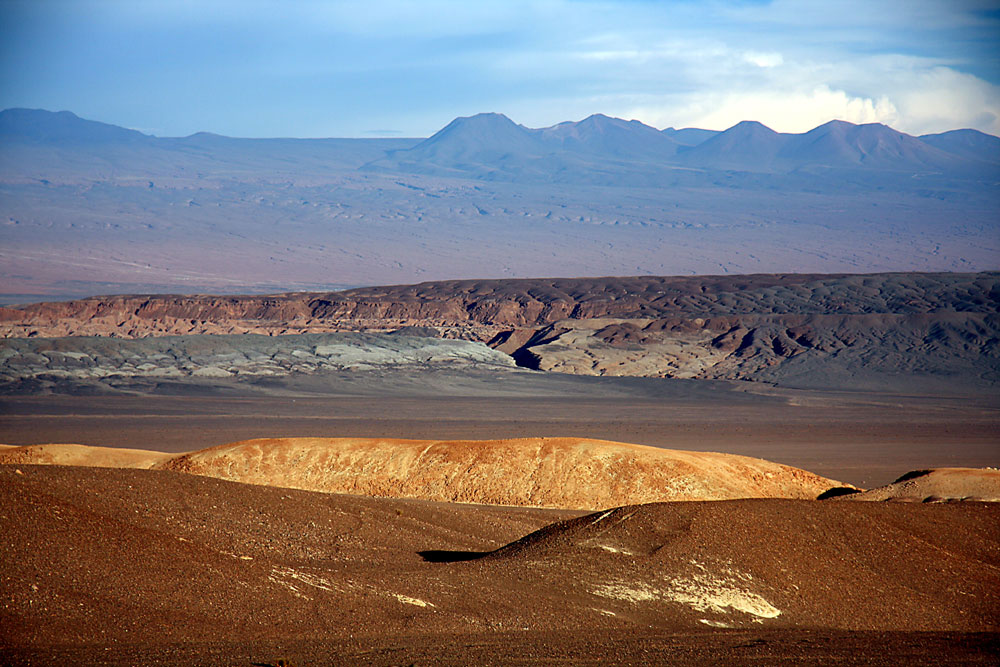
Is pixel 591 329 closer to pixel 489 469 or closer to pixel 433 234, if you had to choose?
pixel 489 469

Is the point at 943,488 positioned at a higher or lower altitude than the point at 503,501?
higher

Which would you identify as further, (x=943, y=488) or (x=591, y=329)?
(x=591, y=329)

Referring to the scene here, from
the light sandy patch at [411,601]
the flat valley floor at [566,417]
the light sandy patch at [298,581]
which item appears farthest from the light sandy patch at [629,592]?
the flat valley floor at [566,417]

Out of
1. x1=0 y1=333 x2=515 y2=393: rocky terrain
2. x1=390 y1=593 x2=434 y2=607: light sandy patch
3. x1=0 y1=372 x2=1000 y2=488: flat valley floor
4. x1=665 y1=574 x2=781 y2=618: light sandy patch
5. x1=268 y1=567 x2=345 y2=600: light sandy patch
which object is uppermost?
x1=268 y1=567 x2=345 y2=600: light sandy patch

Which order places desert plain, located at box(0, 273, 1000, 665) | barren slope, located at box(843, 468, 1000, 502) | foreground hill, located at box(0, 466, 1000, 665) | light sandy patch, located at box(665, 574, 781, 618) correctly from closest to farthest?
foreground hill, located at box(0, 466, 1000, 665), desert plain, located at box(0, 273, 1000, 665), light sandy patch, located at box(665, 574, 781, 618), barren slope, located at box(843, 468, 1000, 502)

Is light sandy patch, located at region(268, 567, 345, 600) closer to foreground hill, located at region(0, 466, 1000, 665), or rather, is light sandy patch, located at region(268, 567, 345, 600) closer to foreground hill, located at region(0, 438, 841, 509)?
foreground hill, located at region(0, 466, 1000, 665)

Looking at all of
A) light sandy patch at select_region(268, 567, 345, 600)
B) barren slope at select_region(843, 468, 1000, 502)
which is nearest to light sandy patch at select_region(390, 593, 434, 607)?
light sandy patch at select_region(268, 567, 345, 600)

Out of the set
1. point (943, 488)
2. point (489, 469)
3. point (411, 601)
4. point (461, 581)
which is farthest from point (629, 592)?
point (489, 469)
